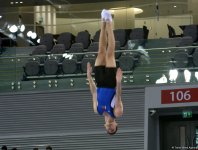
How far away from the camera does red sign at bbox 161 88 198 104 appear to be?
17891mm

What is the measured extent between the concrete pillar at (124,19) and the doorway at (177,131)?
Result: 6.12 metres

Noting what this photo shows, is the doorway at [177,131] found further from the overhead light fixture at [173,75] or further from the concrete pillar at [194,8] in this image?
the concrete pillar at [194,8]

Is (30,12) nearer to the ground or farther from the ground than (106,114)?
farther from the ground

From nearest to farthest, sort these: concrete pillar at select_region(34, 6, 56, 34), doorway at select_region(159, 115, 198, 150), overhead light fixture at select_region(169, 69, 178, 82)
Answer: overhead light fixture at select_region(169, 69, 178, 82) < doorway at select_region(159, 115, 198, 150) < concrete pillar at select_region(34, 6, 56, 34)

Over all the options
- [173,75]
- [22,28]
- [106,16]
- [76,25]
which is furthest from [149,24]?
[106,16]

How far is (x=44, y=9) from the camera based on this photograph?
2753 cm

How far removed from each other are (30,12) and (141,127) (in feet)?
34.3

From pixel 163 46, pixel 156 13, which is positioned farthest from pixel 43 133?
pixel 156 13

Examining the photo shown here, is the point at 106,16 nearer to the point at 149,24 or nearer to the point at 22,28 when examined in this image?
the point at 149,24

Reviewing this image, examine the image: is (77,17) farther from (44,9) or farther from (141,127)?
(141,127)

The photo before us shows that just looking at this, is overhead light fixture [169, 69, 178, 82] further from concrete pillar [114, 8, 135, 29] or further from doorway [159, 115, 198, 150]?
concrete pillar [114, 8, 135, 29]

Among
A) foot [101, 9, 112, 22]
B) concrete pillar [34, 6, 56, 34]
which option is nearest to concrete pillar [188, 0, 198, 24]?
concrete pillar [34, 6, 56, 34]

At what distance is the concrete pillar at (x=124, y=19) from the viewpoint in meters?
25.5

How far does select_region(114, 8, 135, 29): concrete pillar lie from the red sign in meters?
7.69
